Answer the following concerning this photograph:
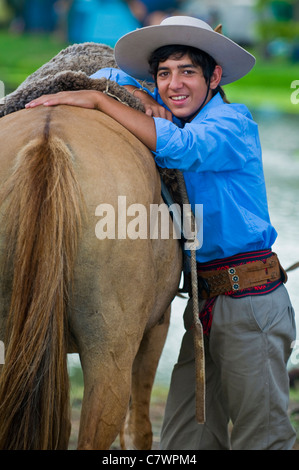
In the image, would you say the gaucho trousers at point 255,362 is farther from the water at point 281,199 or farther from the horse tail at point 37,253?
the water at point 281,199

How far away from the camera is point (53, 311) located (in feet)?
5.93

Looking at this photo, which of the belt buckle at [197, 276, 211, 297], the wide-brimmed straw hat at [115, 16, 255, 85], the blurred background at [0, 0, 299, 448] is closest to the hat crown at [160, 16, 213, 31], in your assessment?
the wide-brimmed straw hat at [115, 16, 255, 85]

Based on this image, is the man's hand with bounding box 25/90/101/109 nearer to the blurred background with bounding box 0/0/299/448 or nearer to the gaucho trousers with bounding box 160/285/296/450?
the gaucho trousers with bounding box 160/285/296/450

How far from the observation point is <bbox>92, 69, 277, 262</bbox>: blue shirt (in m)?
2.15

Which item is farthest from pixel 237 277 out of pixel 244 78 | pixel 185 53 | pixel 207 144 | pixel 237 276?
pixel 244 78

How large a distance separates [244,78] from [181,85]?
50.0ft

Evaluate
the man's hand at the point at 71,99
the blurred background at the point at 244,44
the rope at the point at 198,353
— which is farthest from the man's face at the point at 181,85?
the blurred background at the point at 244,44

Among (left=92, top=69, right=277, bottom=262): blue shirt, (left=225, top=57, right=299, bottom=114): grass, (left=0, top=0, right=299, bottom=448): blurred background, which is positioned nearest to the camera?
(left=92, top=69, right=277, bottom=262): blue shirt

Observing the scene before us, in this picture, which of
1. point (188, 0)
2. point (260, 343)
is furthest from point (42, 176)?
point (188, 0)

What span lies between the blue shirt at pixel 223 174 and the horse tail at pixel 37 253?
405mm

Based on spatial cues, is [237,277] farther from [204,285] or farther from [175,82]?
[175,82]

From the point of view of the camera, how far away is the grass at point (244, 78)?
1420cm

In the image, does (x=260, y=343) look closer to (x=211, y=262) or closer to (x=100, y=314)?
(x=211, y=262)

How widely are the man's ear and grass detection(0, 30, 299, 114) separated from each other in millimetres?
9709
